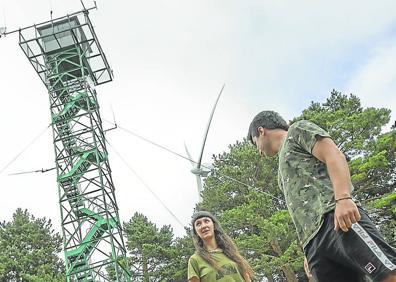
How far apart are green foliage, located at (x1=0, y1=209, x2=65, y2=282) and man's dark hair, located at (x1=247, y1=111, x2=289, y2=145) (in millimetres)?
25234

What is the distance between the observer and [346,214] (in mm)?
2168

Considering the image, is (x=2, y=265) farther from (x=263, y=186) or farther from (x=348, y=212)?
(x=348, y=212)

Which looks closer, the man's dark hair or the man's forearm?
the man's forearm

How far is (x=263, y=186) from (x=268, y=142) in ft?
72.5

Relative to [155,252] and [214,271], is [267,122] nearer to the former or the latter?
[214,271]

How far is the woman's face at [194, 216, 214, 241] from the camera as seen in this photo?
12.1ft

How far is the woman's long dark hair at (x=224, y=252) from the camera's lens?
354cm

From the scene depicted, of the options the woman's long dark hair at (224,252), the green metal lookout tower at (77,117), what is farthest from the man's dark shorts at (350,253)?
the green metal lookout tower at (77,117)

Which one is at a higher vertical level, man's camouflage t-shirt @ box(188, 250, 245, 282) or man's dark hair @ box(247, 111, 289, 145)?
man's dark hair @ box(247, 111, 289, 145)

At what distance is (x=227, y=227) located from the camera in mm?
19797

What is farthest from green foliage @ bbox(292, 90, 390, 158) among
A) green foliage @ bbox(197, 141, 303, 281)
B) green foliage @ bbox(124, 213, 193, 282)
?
green foliage @ bbox(124, 213, 193, 282)

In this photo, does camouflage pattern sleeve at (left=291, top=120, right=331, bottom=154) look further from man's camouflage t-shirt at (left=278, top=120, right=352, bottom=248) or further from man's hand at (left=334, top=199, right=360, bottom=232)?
man's hand at (left=334, top=199, right=360, bottom=232)

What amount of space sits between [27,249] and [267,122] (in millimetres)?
29953

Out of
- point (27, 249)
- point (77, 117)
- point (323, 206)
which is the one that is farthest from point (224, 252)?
point (27, 249)
